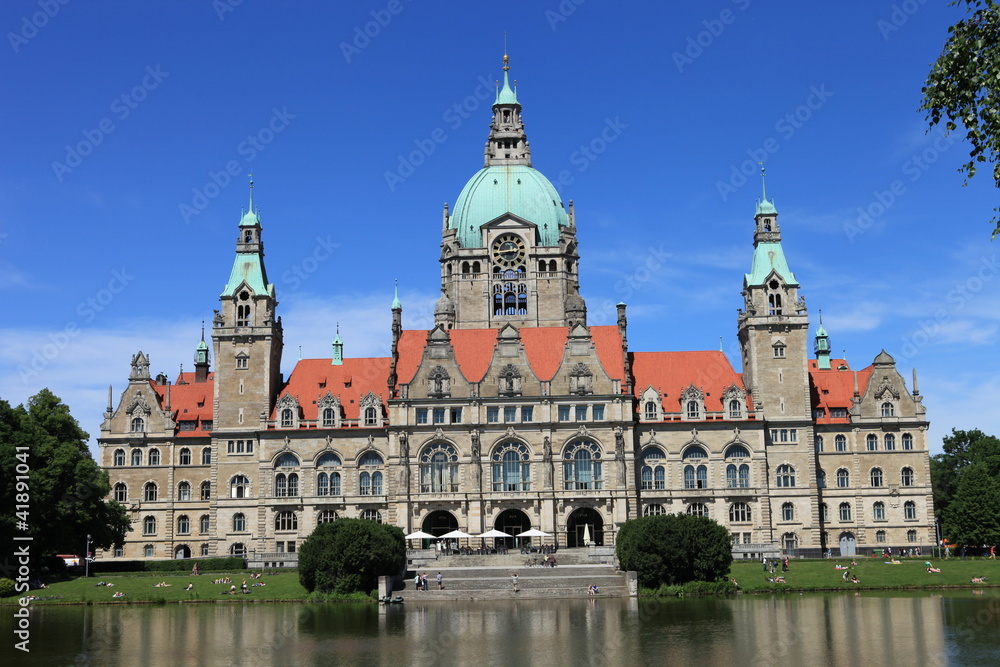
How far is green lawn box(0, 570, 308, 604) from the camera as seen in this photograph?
72438 mm

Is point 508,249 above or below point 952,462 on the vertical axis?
above

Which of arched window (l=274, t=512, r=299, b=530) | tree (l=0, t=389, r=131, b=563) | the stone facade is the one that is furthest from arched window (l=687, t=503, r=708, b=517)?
tree (l=0, t=389, r=131, b=563)

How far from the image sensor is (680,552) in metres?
70.2

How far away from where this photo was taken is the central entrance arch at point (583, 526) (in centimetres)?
9638

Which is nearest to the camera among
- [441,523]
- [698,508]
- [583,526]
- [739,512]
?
[583,526]

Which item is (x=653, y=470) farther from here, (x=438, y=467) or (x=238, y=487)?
(x=238, y=487)

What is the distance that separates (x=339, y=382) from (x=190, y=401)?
14.9 metres

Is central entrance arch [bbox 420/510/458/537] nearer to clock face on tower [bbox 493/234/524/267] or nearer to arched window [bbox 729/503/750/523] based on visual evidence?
arched window [bbox 729/503/750/523]

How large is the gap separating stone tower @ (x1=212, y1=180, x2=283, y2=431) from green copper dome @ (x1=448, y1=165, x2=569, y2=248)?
888 inches

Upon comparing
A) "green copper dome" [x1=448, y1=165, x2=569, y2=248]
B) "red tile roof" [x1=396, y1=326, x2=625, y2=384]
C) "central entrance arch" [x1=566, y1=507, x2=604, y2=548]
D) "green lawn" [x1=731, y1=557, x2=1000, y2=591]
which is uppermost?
"green copper dome" [x1=448, y1=165, x2=569, y2=248]

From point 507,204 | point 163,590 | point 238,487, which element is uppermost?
point 507,204

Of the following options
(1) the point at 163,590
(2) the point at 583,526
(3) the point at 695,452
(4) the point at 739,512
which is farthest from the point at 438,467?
(1) the point at 163,590

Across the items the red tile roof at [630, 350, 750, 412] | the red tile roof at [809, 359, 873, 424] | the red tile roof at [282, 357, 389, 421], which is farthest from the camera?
the red tile roof at [809, 359, 873, 424]

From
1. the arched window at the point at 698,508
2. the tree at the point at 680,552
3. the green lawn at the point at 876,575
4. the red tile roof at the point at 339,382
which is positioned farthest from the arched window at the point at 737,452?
the red tile roof at the point at 339,382
